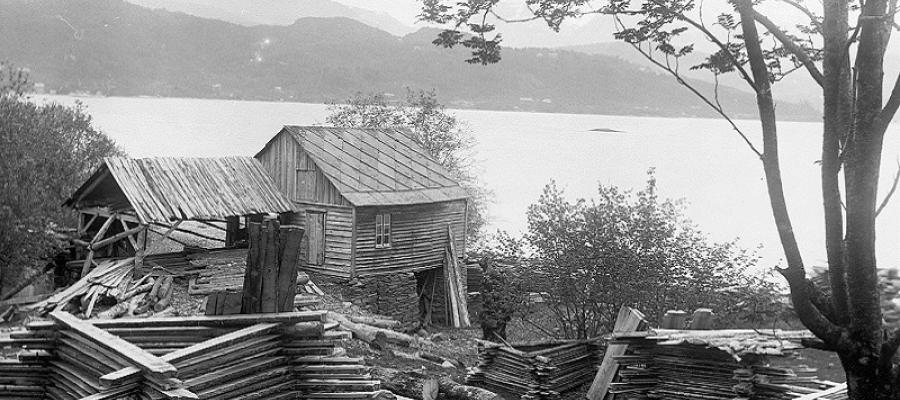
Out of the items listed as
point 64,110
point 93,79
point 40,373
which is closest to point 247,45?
point 93,79

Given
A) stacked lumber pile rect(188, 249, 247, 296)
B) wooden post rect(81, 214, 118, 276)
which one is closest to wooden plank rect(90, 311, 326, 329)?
stacked lumber pile rect(188, 249, 247, 296)

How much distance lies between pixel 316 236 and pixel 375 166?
12.2 feet

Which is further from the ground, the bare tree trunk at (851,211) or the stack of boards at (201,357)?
the bare tree trunk at (851,211)

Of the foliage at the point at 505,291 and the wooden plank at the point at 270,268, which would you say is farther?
the foliage at the point at 505,291

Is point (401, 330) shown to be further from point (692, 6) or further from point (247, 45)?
point (247, 45)

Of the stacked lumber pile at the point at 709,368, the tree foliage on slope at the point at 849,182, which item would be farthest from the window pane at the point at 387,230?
the tree foliage on slope at the point at 849,182

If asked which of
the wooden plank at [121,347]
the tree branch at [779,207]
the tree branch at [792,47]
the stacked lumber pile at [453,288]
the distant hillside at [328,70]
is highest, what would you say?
the distant hillside at [328,70]

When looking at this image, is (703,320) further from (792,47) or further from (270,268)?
(270,268)

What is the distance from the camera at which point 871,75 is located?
6625mm

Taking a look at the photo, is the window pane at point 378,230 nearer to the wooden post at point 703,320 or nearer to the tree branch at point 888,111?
the wooden post at point 703,320

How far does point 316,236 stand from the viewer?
28.9m

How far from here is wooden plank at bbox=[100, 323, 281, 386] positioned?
8141mm

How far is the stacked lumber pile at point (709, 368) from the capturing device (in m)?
12.5

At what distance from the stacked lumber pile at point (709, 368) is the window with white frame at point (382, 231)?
47.8 ft
